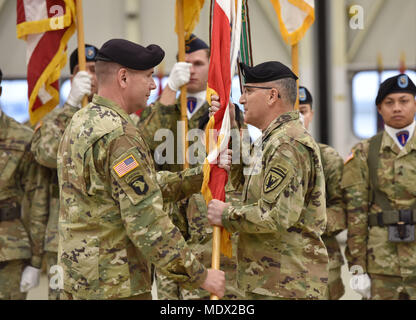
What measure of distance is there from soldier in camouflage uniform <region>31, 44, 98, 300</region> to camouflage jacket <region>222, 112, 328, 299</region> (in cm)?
139

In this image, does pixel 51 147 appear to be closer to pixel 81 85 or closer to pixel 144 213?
pixel 81 85

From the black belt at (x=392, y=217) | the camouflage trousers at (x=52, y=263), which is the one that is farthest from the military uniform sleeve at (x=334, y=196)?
the camouflage trousers at (x=52, y=263)

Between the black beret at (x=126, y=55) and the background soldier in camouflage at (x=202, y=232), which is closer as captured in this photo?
the black beret at (x=126, y=55)

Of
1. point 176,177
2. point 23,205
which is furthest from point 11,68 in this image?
point 176,177

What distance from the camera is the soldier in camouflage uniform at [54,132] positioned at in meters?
4.04

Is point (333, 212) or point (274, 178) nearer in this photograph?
point (274, 178)

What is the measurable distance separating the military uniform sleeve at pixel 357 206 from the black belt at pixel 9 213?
6.57 ft

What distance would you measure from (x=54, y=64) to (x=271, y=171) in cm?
194

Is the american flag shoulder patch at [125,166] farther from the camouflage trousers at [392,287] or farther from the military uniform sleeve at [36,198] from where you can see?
the camouflage trousers at [392,287]

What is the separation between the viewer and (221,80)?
10.8ft

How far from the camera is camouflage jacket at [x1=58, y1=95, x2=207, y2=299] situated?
268cm

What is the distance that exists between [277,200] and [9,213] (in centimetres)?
196

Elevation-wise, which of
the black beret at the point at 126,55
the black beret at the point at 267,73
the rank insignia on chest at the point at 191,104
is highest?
the black beret at the point at 126,55

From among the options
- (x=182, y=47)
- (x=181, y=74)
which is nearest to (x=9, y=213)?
(x=181, y=74)
